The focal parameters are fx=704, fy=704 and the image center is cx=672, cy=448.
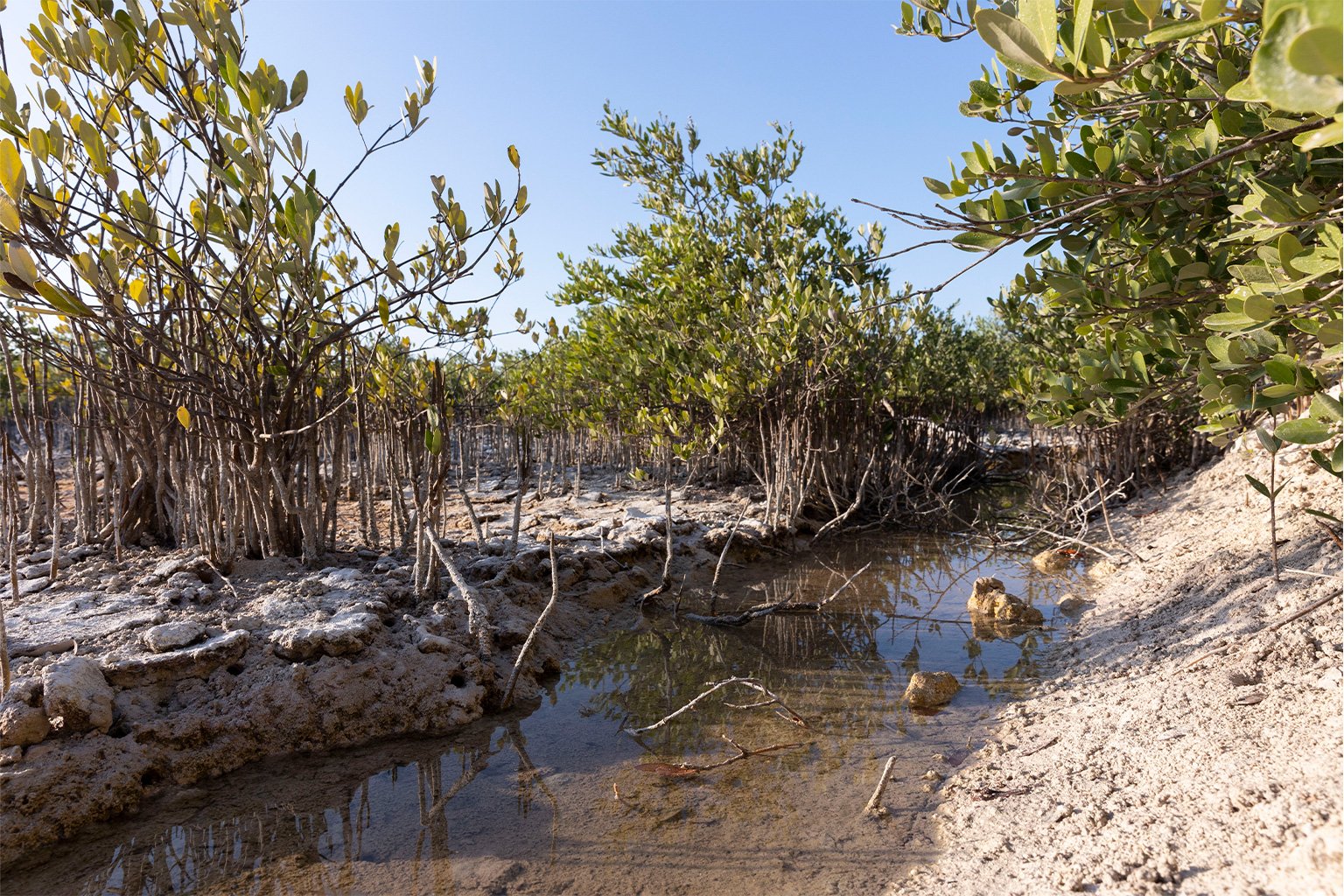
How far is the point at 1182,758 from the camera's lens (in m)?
1.93

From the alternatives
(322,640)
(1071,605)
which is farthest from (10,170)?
(1071,605)

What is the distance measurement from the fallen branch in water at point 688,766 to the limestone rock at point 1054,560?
3.47m

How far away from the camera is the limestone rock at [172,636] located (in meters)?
2.72

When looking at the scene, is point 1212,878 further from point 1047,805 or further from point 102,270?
point 102,270

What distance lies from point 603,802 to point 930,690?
4.97ft

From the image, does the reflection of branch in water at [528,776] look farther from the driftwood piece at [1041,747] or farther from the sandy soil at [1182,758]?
the driftwood piece at [1041,747]

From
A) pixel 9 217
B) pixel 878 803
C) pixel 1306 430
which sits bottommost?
pixel 878 803

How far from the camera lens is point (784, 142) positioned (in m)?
6.95

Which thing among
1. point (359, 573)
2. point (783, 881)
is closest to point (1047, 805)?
point (783, 881)

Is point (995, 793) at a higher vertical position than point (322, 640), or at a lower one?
lower

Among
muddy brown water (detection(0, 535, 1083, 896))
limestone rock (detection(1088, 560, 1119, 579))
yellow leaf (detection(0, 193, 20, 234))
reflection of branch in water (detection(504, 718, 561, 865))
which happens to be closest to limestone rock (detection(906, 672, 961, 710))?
muddy brown water (detection(0, 535, 1083, 896))

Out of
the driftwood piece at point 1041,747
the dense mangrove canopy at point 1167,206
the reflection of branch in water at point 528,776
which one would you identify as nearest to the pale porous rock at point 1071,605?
the driftwood piece at point 1041,747

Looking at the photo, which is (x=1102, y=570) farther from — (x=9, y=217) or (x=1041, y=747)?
(x=9, y=217)

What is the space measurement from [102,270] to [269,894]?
216cm
